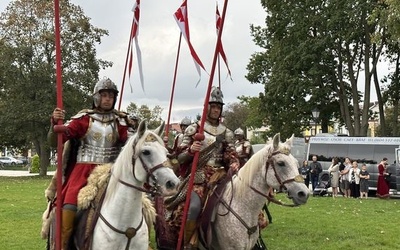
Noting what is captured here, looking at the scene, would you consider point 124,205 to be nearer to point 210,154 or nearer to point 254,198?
point 254,198

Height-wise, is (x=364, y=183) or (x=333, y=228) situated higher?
(x=364, y=183)

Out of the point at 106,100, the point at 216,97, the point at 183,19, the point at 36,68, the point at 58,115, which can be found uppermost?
the point at 36,68

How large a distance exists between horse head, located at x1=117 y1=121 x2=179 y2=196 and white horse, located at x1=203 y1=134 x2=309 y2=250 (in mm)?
1925

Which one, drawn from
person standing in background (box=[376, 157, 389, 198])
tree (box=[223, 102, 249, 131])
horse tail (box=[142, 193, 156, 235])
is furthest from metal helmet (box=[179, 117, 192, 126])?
tree (box=[223, 102, 249, 131])

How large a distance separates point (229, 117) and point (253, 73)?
2678 centimetres

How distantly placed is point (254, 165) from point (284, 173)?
45cm

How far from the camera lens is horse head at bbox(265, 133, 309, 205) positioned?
664cm

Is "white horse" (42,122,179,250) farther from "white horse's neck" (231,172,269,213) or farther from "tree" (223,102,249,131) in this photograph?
"tree" (223,102,249,131)

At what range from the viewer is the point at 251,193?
7.07 metres

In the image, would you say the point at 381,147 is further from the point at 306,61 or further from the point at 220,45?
the point at 220,45

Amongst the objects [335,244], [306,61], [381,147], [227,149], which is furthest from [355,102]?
[227,149]

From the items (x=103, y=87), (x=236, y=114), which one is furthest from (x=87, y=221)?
(x=236, y=114)

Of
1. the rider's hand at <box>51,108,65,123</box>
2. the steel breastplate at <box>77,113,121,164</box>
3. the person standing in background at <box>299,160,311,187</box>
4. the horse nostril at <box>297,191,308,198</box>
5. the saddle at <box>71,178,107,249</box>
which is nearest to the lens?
the rider's hand at <box>51,108,65,123</box>

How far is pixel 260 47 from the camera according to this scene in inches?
1703
